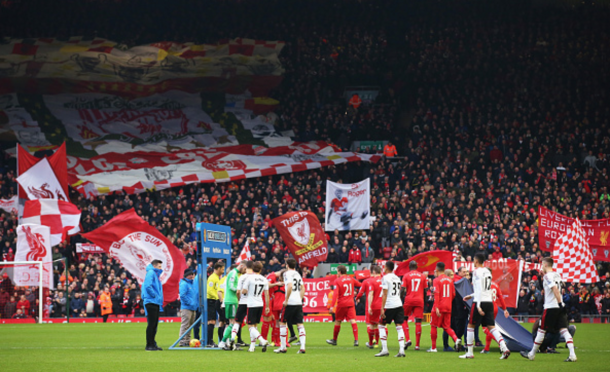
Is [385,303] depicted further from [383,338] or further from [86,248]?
[86,248]

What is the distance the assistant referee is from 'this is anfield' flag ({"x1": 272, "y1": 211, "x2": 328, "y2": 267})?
13602 mm

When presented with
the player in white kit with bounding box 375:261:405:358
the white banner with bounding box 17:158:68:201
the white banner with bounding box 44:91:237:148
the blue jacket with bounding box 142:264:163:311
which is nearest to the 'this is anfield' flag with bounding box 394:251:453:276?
the player in white kit with bounding box 375:261:405:358

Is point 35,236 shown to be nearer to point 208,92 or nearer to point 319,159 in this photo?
point 319,159

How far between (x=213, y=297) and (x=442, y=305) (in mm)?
5545

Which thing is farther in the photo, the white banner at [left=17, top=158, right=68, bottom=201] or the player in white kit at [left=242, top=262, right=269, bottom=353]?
the white banner at [left=17, top=158, right=68, bottom=201]

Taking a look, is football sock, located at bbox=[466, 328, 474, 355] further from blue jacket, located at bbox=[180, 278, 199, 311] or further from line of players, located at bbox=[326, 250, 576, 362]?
blue jacket, located at bbox=[180, 278, 199, 311]

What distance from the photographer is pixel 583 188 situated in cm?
3744

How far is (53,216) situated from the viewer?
1282 inches

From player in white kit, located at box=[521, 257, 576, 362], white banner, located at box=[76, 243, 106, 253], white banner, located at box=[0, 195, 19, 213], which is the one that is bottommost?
player in white kit, located at box=[521, 257, 576, 362]

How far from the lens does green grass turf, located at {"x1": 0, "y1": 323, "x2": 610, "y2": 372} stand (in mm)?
13305

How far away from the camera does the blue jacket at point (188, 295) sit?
58.9ft

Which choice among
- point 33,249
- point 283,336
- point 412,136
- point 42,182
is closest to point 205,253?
point 283,336

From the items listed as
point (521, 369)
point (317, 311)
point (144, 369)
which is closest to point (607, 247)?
point (317, 311)

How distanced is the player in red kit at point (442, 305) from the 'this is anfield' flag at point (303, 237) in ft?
48.6
